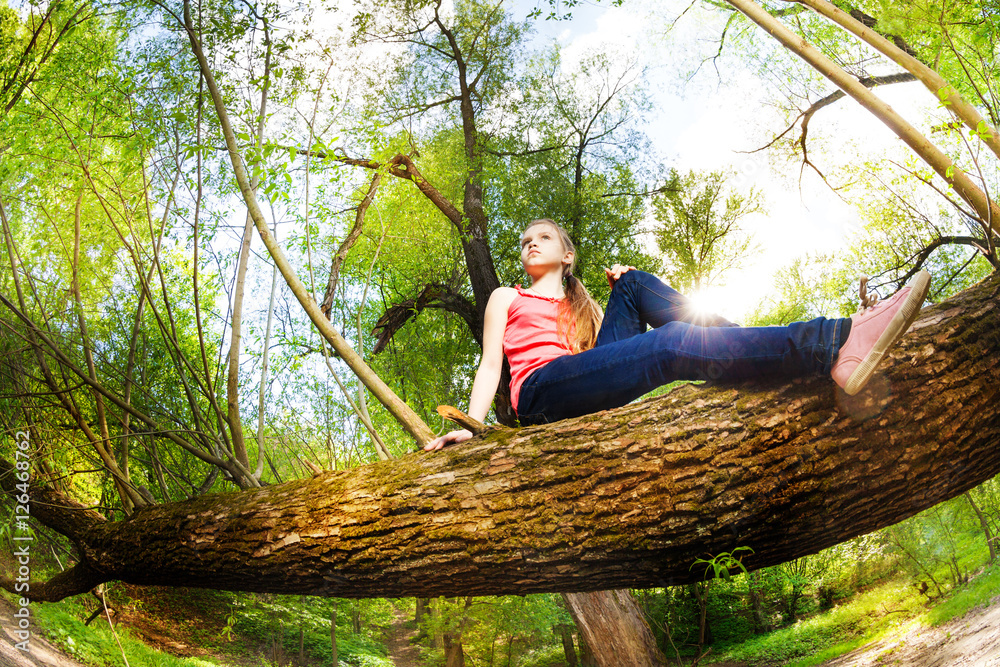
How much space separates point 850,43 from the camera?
5492mm

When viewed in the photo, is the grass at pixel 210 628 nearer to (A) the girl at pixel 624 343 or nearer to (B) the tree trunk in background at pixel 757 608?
(A) the girl at pixel 624 343

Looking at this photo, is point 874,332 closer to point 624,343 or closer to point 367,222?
point 624,343

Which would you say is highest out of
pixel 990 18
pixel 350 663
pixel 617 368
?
pixel 990 18

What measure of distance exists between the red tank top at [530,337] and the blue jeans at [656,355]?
77 millimetres

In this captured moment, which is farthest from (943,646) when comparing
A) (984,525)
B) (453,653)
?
(453,653)

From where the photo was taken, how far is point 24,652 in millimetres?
4352

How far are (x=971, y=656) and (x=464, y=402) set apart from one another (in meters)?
5.53

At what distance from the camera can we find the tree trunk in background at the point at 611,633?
4484 mm

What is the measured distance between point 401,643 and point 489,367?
355 inches

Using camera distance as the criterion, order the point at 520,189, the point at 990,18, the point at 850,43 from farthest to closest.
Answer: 1. the point at 520,189
2. the point at 850,43
3. the point at 990,18

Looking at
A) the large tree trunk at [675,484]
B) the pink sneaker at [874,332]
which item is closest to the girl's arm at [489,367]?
the large tree trunk at [675,484]

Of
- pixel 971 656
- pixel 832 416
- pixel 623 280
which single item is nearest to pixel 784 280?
pixel 971 656

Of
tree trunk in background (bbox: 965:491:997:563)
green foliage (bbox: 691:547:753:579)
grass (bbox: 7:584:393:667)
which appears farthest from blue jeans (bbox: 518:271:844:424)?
tree trunk in background (bbox: 965:491:997:563)

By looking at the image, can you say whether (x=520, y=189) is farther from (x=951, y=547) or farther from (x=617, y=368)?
(x=951, y=547)
